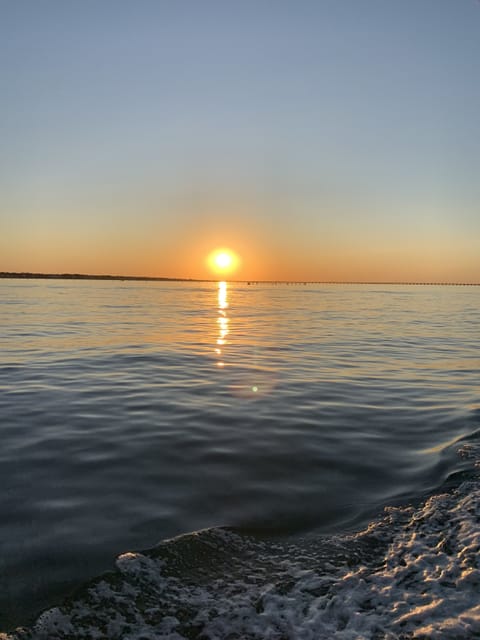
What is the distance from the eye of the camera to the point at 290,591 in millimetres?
4223

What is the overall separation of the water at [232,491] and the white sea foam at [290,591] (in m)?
0.02

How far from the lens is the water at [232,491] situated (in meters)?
4.10

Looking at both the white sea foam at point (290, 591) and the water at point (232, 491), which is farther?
the water at point (232, 491)

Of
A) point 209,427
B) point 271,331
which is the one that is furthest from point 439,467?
point 271,331

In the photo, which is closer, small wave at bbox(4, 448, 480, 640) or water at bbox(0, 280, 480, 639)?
small wave at bbox(4, 448, 480, 640)

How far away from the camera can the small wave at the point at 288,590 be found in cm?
372

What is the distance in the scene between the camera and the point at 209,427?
9438 mm

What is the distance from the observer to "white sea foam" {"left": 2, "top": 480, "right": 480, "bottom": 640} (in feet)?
12.2

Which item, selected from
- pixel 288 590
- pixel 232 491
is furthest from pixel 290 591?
pixel 232 491

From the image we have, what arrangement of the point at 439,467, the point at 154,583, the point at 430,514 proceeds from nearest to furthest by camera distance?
1. the point at 154,583
2. the point at 430,514
3. the point at 439,467

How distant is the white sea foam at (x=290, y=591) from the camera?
3.72m

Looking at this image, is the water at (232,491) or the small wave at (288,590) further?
the water at (232,491)

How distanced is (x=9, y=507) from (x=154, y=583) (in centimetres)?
262

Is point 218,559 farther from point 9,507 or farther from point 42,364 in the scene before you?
point 42,364
